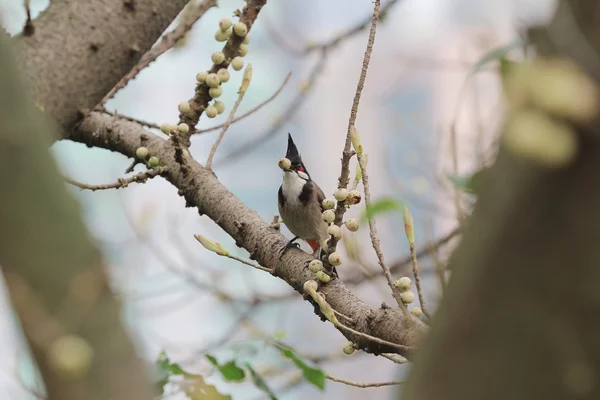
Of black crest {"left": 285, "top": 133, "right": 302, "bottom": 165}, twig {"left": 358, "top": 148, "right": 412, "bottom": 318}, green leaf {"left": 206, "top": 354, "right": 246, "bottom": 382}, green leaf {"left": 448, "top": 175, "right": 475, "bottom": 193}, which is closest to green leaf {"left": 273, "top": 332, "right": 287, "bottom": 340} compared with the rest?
green leaf {"left": 206, "top": 354, "right": 246, "bottom": 382}

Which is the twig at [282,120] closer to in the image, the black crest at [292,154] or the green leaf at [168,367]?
the black crest at [292,154]

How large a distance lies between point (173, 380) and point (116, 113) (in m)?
0.81

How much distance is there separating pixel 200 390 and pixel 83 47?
51 centimetres

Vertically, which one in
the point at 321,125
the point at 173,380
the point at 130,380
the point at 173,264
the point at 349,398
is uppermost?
the point at 130,380

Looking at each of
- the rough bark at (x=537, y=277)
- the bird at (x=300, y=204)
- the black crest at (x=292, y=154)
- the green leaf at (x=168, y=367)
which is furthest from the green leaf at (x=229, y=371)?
the black crest at (x=292, y=154)

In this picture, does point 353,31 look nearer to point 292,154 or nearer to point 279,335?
point 292,154

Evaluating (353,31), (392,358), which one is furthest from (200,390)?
(353,31)

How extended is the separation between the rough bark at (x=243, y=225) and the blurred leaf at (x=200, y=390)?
0.61 ft

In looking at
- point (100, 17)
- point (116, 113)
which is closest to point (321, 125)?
point (116, 113)

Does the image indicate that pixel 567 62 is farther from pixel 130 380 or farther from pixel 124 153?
pixel 124 153

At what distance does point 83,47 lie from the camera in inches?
38.9

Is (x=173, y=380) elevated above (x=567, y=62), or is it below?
below

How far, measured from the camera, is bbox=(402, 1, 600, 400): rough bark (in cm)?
30

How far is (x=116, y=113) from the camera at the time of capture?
1.50 metres
